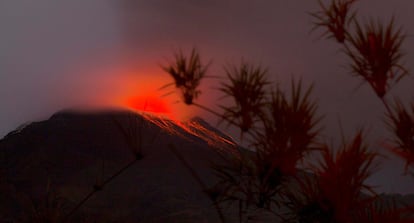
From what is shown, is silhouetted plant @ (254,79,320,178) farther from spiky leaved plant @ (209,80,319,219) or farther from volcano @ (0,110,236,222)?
volcano @ (0,110,236,222)

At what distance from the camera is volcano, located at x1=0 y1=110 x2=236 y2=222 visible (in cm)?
12925

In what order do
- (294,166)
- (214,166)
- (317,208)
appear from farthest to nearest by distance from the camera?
(214,166) → (317,208) → (294,166)

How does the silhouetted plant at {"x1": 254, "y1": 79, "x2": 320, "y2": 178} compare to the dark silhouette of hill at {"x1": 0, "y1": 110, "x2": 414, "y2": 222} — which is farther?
the dark silhouette of hill at {"x1": 0, "y1": 110, "x2": 414, "y2": 222}

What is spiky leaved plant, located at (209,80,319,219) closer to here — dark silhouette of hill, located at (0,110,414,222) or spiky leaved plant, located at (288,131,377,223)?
spiky leaved plant, located at (288,131,377,223)

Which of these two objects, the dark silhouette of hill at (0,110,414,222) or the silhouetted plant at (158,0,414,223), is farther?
the dark silhouette of hill at (0,110,414,222)

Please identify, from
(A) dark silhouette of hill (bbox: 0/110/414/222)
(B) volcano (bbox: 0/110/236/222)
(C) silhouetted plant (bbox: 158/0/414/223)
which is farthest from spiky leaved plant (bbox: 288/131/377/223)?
(A) dark silhouette of hill (bbox: 0/110/414/222)

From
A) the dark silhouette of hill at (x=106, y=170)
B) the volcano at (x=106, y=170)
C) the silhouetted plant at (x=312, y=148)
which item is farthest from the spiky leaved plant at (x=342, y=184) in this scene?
the dark silhouette of hill at (x=106, y=170)

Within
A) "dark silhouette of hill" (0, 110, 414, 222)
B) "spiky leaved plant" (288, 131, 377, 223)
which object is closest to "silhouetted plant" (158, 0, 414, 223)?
"spiky leaved plant" (288, 131, 377, 223)

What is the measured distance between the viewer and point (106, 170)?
13438 centimetres

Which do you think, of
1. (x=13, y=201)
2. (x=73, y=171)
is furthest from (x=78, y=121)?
(x=13, y=201)

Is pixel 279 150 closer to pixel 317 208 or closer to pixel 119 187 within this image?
pixel 317 208

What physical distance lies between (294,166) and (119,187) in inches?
5921

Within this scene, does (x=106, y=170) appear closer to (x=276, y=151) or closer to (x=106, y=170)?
(x=106, y=170)

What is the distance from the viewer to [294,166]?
2.75 metres
